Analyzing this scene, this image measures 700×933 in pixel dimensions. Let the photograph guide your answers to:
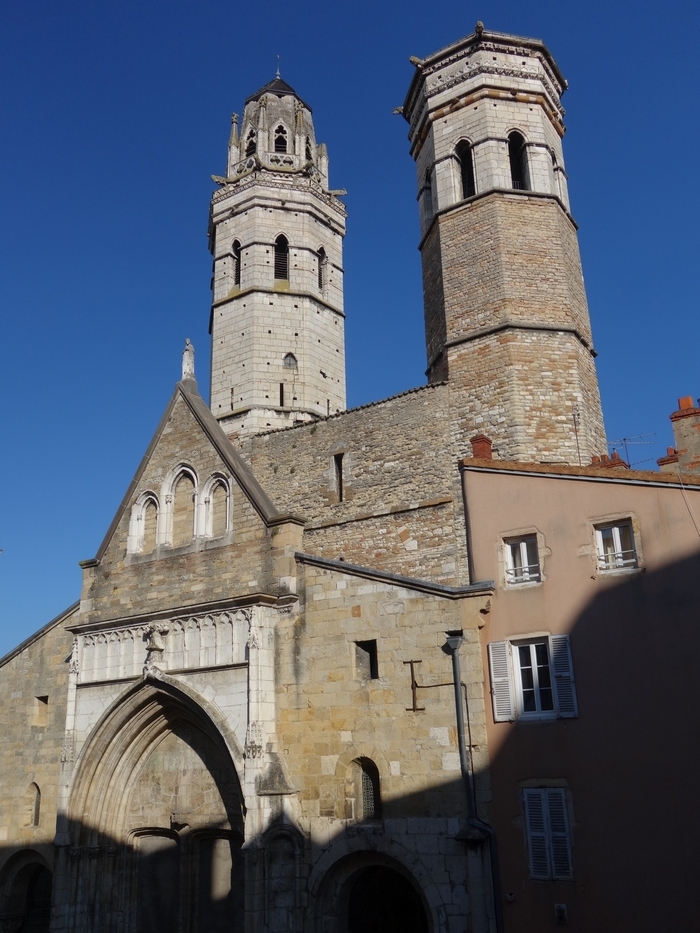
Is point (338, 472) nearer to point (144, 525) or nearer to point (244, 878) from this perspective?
point (144, 525)

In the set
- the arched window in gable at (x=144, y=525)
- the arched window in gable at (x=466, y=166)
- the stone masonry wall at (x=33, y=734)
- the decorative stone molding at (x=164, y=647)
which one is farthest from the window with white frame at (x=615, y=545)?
the arched window in gable at (x=466, y=166)

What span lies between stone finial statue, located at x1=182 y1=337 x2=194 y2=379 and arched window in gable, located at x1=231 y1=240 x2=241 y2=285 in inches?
406

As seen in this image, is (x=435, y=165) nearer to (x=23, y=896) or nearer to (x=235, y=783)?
(x=235, y=783)

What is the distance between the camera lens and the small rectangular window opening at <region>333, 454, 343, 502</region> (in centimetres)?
1884

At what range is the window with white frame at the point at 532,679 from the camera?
10664 millimetres

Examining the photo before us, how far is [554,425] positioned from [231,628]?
310 inches

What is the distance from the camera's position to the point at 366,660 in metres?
12.5

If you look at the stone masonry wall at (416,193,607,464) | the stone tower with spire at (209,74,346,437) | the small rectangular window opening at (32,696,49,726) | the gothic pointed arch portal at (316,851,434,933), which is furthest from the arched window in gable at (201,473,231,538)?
the stone tower with spire at (209,74,346,437)

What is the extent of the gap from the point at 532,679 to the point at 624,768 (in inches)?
59.7

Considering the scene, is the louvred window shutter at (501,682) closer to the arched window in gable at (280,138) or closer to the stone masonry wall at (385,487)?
the stone masonry wall at (385,487)

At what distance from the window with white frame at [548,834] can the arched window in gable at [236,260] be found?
19911mm

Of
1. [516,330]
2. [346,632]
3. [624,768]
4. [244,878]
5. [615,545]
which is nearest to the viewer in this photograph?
[624,768]

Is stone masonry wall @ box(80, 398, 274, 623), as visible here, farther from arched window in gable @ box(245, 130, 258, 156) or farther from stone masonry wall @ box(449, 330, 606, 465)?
arched window in gable @ box(245, 130, 258, 156)

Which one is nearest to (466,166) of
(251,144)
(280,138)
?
(280,138)
